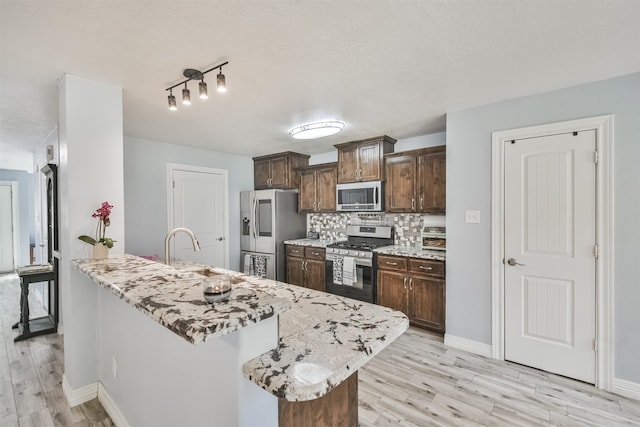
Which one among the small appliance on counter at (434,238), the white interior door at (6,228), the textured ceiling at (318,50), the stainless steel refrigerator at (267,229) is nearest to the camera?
the textured ceiling at (318,50)

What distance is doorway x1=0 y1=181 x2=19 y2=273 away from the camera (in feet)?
20.2

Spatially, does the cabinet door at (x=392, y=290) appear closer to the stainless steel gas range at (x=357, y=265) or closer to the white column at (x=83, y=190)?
the stainless steel gas range at (x=357, y=265)

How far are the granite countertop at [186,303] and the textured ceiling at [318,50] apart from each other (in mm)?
1311

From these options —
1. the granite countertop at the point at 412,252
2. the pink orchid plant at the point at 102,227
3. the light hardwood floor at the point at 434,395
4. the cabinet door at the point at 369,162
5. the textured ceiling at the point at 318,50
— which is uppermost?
the textured ceiling at the point at 318,50

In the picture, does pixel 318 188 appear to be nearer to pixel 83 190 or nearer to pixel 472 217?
pixel 472 217

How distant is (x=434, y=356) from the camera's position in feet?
9.09

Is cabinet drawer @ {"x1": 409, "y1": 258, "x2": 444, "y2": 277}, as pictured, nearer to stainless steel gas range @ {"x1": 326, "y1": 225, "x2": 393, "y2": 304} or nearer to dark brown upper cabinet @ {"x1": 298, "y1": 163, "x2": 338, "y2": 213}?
stainless steel gas range @ {"x1": 326, "y1": 225, "x2": 393, "y2": 304}

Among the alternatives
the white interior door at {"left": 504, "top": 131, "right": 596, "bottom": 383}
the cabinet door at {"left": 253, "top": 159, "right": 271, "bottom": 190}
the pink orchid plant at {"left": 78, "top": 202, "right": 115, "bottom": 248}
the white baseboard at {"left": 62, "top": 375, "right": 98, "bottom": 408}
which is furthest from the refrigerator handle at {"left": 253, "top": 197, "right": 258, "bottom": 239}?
the white interior door at {"left": 504, "top": 131, "right": 596, "bottom": 383}

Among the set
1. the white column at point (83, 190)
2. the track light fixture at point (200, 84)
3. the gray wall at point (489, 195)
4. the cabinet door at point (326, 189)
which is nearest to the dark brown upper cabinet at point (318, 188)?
the cabinet door at point (326, 189)

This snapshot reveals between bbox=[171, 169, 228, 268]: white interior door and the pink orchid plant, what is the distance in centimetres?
210

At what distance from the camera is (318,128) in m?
3.02

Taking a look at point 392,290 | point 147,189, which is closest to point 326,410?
point 392,290

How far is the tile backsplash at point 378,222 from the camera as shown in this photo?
12.6 ft

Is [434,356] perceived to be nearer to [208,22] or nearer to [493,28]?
[493,28]
